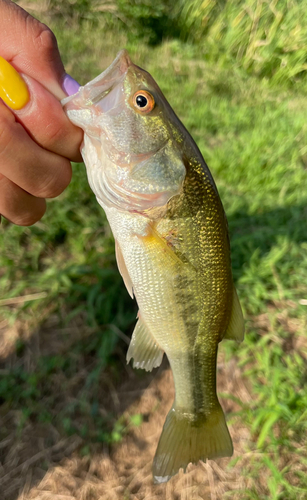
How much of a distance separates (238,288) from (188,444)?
137cm

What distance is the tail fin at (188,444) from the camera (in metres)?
1.45

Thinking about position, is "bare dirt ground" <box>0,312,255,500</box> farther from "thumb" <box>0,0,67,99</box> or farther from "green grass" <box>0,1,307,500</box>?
"thumb" <box>0,0,67,99</box>

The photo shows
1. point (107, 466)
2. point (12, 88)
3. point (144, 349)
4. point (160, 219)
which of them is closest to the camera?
point (12, 88)

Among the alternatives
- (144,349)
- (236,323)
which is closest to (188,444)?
(144,349)

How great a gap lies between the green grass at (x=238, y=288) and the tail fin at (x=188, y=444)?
23.9 inches

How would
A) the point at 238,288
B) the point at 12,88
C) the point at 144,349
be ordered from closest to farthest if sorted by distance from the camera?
the point at 12,88
the point at 144,349
the point at 238,288

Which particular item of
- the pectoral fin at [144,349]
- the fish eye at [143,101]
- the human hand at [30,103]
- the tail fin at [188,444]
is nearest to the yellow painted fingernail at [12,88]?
the human hand at [30,103]

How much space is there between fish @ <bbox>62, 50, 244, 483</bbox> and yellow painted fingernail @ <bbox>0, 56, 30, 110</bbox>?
0.13 m

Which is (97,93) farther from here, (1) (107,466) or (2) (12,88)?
(1) (107,466)

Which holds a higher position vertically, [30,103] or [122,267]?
[30,103]

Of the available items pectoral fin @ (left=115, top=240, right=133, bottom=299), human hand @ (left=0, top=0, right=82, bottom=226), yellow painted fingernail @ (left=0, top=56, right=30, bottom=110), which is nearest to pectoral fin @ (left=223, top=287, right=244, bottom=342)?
pectoral fin @ (left=115, top=240, right=133, bottom=299)

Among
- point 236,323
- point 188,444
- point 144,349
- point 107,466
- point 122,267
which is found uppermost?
point 122,267

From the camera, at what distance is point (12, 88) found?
94cm

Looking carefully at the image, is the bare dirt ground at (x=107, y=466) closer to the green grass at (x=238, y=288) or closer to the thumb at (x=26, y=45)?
the green grass at (x=238, y=288)
